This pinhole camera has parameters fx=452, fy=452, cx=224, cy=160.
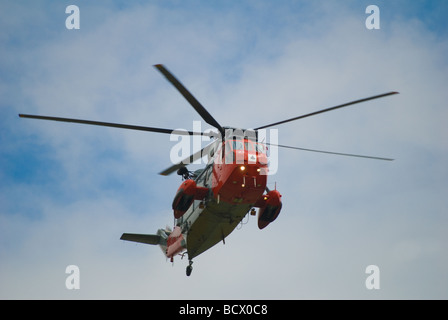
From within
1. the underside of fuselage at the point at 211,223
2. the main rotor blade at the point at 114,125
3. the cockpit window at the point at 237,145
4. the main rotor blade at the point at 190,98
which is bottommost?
the underside of fuselage at the point at 211,223

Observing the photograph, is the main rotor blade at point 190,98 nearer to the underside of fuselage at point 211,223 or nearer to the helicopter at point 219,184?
the helicopter at point 219,184

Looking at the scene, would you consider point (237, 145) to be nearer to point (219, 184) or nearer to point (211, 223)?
point (219, 184)

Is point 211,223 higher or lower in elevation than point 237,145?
lower

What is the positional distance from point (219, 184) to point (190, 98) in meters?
4.26

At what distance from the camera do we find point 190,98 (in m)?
18.3

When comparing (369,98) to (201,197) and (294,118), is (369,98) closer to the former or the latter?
(294,118)

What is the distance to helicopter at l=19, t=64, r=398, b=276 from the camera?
19.3 metres

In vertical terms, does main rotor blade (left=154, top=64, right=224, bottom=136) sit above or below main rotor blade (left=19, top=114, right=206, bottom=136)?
above

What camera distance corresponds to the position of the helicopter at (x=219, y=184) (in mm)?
19266

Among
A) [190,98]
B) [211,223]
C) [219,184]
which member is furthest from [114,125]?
[211,223]

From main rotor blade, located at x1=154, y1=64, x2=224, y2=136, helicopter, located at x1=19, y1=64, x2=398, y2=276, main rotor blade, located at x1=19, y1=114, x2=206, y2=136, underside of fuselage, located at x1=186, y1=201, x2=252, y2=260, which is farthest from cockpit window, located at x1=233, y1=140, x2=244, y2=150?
underside of fuselage, located at x1=186, y1=201, x2=252, y2=260

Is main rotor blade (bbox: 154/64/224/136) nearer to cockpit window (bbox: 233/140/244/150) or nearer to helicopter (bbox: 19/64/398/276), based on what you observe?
helicopter (bbox: 19/64/398/276)

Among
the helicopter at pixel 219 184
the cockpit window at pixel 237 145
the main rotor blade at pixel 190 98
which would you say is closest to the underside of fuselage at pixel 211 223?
the helicopter at pixel 219 184

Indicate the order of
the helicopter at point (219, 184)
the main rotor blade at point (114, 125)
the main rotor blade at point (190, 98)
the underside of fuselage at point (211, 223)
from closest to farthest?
the main rotor blade at point (190, 98) → the main rotor blade at point (114, 125) → the helicopter at point (219, 184) → the underside of fuselage at point (211, 223)
